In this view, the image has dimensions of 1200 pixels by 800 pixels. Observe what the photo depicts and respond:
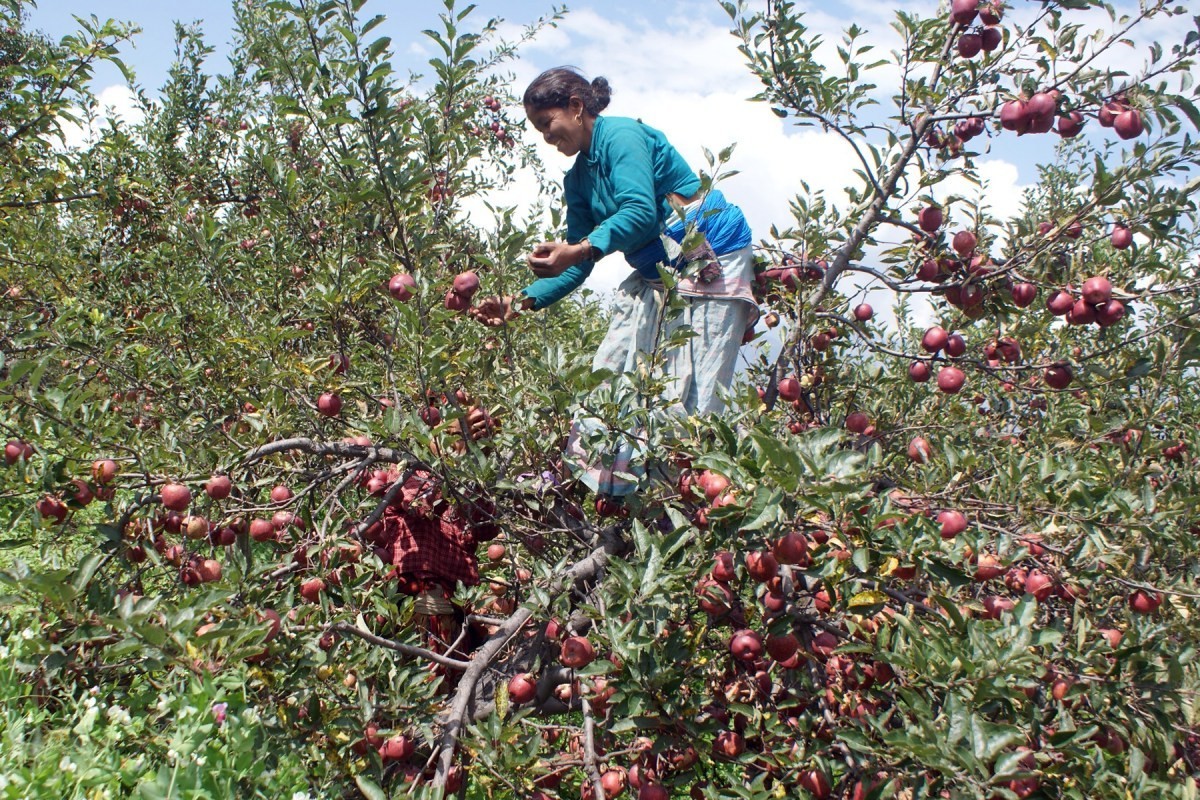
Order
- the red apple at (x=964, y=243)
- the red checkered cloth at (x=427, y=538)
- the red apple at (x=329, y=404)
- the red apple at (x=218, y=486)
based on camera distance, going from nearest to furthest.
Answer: the red apple at (x=218, y=486) → the red apple at (x=329, y=404) → the red apple at (x=964, y=243) → the red checkered cloth at (x=427, y=538)

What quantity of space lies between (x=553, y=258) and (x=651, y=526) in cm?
73

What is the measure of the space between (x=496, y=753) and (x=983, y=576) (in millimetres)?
1053

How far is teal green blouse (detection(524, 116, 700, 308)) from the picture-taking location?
2201 millimetres

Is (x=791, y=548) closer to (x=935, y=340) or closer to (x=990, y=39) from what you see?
(x=935, y=340)

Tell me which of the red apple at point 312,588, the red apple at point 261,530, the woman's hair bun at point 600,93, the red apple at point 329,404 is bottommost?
the red apple at point 312,588

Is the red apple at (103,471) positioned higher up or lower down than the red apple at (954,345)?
lower down

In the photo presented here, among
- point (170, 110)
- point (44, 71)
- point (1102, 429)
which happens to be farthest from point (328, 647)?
point (170, 110)

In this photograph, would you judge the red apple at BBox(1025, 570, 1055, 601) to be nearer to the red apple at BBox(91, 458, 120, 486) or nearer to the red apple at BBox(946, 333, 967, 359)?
the red apple at BBox(946, 333, 967, 359)

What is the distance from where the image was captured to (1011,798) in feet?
3.90

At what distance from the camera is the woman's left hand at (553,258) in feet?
6.97

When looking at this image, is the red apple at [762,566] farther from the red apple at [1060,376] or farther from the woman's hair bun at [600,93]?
the woman's hair bun at [600,93]

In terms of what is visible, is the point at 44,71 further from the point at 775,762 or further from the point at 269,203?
the point at 775,762

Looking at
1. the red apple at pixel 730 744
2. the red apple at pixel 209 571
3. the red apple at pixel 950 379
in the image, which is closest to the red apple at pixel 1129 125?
A: the red apple at pixel 950 379

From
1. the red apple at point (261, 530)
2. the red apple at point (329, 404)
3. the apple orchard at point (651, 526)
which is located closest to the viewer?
the apple orchard at point (651, 526)
